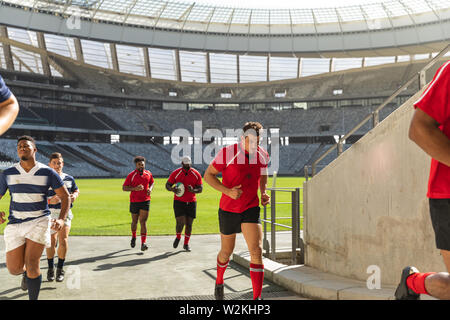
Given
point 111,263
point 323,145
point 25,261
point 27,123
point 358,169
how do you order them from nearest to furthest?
1. point 25,261
2. point 358,169
3. point 111,263
4. point 27,123
5. point 323,145

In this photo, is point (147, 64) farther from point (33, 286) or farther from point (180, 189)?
point (33, 286)

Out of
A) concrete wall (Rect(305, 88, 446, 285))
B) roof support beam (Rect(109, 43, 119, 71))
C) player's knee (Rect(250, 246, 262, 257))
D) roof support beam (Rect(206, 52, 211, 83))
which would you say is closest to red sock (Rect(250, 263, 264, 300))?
player's knee (Rect(250, 246, 262, 257))

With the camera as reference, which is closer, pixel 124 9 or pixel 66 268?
pixel 66 268

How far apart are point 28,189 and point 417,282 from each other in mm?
4034

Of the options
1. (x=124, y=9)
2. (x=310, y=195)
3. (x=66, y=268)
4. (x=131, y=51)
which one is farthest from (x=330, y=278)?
(x=131, y=51)

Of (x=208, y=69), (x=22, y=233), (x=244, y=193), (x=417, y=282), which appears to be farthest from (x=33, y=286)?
(x=208, y=69)

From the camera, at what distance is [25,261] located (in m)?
4.41

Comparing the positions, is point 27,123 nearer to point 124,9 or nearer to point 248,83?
point 124,9

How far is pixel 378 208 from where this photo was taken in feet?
16.5

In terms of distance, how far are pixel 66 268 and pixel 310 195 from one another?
438cm

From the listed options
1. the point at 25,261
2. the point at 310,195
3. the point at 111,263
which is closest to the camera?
the point at 25,261

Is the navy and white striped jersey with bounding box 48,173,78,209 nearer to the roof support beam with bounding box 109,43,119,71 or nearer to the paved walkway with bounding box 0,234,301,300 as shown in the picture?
the paved walkway with bounding box 0,234,301,300

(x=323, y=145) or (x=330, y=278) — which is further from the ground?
(x=323, y=145)

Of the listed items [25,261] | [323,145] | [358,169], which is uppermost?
[323,145]
